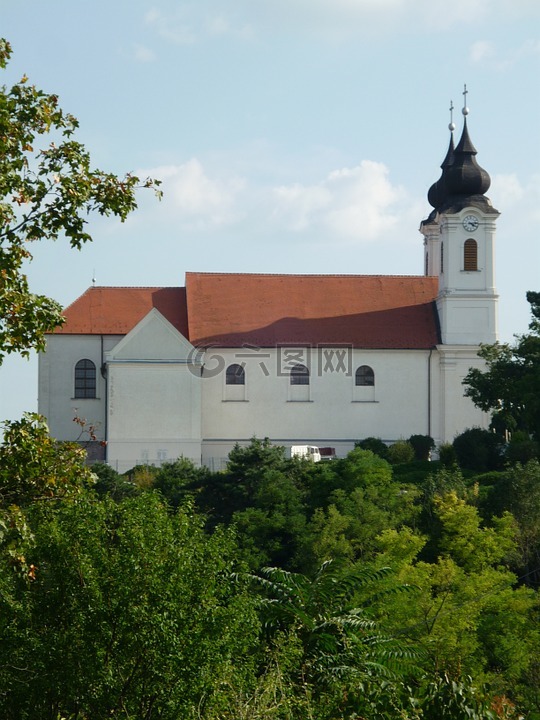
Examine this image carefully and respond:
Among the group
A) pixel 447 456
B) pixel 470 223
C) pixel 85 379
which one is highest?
pixel 470 223

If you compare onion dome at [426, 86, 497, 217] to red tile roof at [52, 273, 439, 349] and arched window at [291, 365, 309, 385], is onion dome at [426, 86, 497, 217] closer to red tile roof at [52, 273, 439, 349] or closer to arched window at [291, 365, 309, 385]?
red tile roof at [52, 273, 439, 349]

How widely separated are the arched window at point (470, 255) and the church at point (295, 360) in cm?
5

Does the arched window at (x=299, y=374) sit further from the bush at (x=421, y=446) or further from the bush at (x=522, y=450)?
the bush at (x=522, y=450)

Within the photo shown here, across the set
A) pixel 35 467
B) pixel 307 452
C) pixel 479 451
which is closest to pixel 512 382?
pixel 479 451

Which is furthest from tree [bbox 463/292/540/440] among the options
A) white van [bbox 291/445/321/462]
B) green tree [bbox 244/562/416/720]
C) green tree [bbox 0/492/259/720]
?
green tree [bbox 0/492/259/720]

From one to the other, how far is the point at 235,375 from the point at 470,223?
1124 cm

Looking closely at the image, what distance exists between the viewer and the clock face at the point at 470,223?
2162 inches

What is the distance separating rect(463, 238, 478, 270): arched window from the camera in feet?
182

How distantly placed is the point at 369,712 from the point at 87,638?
5.85 meters

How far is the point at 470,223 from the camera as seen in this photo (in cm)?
5509

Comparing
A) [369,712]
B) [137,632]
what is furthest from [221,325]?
[369,712]

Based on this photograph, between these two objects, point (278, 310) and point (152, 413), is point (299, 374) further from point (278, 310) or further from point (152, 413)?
point (152, 413)

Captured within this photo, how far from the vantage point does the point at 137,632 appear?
1891 centimetres

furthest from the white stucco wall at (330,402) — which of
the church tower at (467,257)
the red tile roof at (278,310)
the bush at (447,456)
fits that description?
the bush at (447,456)
